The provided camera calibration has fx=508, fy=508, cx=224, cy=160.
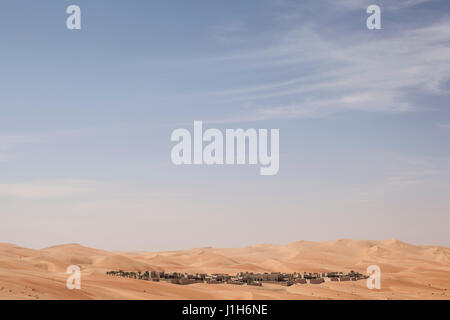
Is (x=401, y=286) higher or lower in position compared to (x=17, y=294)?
lower

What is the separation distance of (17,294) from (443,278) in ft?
→ 139

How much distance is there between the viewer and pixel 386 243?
139m
